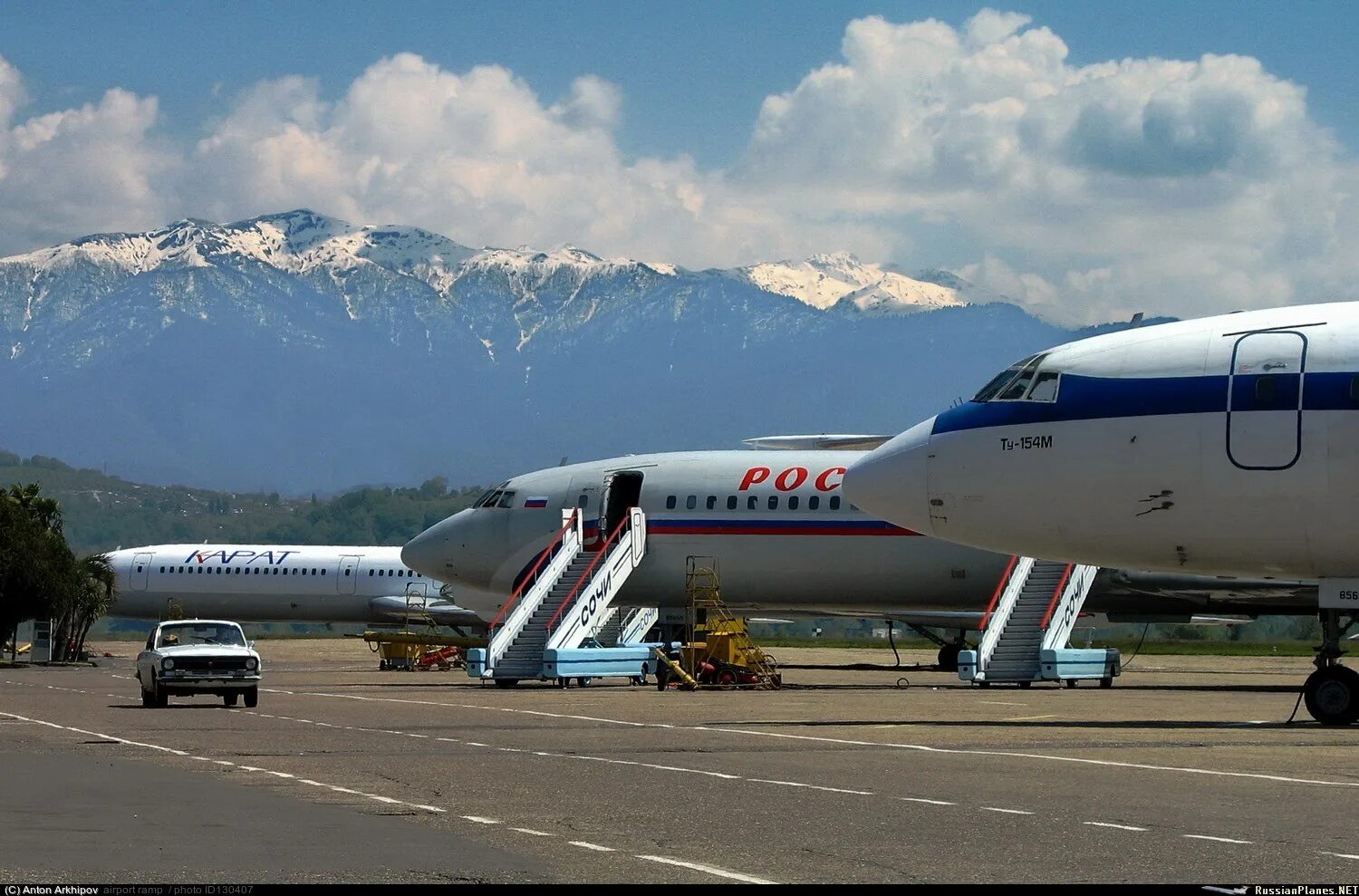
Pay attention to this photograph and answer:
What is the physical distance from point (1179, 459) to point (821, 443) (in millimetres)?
25138

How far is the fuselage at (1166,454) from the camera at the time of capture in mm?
24578

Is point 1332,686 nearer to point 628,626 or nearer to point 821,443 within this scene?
Result: point 821,443

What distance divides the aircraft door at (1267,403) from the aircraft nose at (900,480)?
15.1 feet

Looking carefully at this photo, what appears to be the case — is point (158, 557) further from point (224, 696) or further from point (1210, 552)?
point (1210, 552)

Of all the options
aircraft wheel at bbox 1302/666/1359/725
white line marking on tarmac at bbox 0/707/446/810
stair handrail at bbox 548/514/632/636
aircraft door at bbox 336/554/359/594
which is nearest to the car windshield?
white line marking on tarmac at bbox 0/707/446/810

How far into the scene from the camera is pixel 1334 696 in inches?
991

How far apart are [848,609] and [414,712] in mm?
16888

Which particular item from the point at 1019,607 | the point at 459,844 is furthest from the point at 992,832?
the point at 1019,607

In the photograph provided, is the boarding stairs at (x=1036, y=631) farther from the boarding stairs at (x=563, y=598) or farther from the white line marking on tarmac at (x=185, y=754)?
the white line marking on tarmac at (x=185, y=754)

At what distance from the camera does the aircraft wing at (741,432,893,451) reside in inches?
1944

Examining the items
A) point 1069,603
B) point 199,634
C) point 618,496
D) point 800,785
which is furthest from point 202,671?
point 800,785

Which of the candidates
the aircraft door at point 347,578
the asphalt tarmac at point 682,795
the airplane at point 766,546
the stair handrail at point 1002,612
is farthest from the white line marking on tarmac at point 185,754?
the aircraft door at point 347,578

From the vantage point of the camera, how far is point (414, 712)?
31516 mm

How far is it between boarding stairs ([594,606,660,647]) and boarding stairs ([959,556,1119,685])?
1147 centimetres
